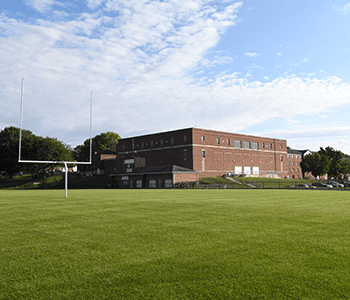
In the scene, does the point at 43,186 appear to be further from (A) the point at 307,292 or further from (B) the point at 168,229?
(A) the point at 307,292

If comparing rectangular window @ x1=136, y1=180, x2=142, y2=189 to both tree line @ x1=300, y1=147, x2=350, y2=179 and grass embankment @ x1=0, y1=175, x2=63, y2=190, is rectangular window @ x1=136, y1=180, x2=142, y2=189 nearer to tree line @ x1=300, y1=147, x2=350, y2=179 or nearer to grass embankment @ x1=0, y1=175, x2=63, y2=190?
grass embankment @ x1=0, y1=175, x2=63, y2=190

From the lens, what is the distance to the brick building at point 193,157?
6244 centimetres

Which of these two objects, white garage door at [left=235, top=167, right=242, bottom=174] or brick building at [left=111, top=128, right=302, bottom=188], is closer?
brick building at [left=111, top=128, right=302, bottom=188]

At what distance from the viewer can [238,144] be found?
75625 millimetres

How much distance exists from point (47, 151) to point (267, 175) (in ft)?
180

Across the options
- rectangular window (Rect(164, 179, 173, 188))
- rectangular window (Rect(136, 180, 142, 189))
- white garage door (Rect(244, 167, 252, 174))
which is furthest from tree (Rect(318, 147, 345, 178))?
rectangular window (Rect(136, 180, 142, 189))

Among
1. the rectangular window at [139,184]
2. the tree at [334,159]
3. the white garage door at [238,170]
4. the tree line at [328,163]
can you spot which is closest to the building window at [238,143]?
the white garage door at [238,170]

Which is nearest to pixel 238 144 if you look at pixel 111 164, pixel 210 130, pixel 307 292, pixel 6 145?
pixel 210 130

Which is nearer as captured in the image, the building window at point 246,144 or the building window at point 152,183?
the building window at point 152,183

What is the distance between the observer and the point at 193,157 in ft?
217

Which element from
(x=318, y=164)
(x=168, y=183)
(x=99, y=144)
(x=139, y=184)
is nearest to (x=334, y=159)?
(x=318, y=164)

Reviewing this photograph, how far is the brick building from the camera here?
62438 mm

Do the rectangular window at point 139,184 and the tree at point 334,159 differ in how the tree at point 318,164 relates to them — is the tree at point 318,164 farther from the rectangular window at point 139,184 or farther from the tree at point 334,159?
the rectangular window at point 139,184

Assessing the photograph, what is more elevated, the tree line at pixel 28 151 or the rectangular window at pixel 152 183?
the tree line at pixel 28 151
